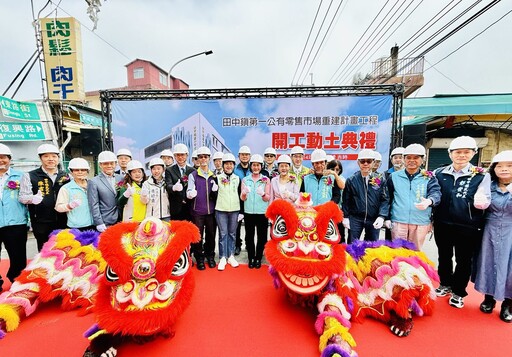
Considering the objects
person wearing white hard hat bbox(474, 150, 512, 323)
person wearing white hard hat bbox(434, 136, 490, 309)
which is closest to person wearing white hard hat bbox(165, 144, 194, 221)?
person wearing white hard hat bbox(434, 136, 490, 309)

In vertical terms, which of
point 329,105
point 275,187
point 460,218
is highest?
point 329,105

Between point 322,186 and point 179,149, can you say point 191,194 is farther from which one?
point 322,186

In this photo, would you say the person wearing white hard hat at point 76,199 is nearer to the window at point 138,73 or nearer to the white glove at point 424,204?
the white glove at point 424,204

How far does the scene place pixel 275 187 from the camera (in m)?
3.23

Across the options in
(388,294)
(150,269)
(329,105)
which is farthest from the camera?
(329,105)

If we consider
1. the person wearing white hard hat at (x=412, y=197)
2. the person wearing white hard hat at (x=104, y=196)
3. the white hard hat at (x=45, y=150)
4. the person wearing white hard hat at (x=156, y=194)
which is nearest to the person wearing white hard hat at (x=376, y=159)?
the person wearing white hard hat at (x=412, y=197)

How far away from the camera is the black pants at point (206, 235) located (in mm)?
3289

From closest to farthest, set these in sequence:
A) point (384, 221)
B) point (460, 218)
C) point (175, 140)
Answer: point (460, 218) → point (384, 221) → point (175, 140)

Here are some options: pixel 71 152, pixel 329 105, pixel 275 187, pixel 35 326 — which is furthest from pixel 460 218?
pixel 71 152

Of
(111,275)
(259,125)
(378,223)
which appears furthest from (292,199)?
(259,125)

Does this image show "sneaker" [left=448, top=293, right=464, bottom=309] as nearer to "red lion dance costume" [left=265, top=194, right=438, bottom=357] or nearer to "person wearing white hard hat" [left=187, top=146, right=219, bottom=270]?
"red lion dance costume" [left=265, top=194, right=438, bottom=357]

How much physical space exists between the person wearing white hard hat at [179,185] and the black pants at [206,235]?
0.77 ft

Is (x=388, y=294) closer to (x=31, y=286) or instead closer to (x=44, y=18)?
(x=31, y=286)

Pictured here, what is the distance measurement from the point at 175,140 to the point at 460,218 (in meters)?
5.26
